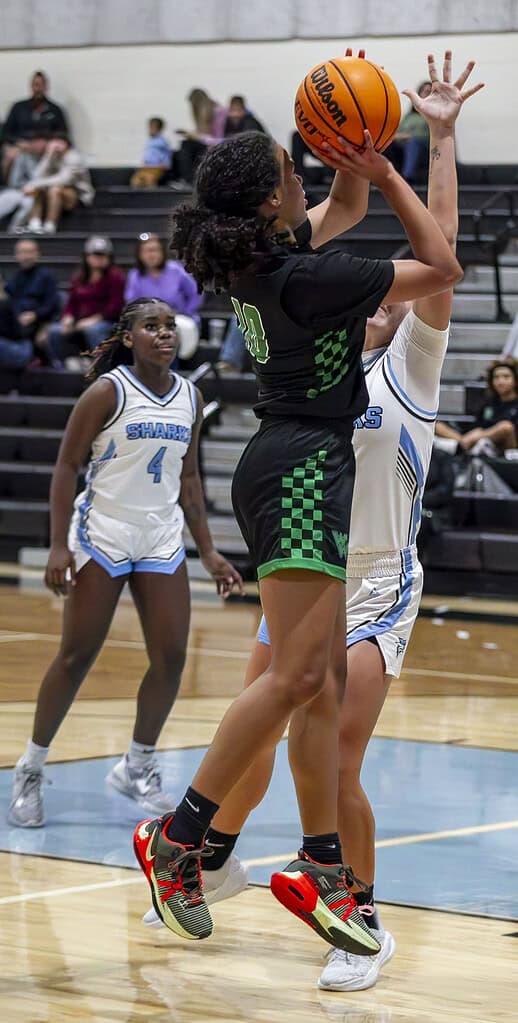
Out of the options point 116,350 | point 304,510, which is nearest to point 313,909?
point 304,510

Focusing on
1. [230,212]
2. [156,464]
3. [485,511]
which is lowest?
[485,511]

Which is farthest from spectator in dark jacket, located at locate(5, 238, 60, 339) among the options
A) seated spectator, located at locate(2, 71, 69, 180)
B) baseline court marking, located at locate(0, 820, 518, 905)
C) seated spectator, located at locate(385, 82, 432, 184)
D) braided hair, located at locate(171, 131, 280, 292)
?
braided hair, located at locate(171, 131, 280, 292)

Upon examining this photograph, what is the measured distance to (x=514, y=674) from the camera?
8.77 meters

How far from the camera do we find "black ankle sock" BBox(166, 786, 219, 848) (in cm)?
366

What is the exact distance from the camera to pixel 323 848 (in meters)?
3.69

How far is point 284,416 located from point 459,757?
3.28 metres

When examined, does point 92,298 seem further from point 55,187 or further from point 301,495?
point 301,495

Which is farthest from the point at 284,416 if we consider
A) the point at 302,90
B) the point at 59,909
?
the point at 59,909

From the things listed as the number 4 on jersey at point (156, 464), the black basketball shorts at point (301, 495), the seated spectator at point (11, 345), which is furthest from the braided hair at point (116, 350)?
the seated spectator at point (11, 345)

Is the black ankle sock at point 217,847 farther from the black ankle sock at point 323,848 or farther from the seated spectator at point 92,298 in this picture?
the seated spectator at point 92,298

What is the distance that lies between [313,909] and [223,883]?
0.54 m

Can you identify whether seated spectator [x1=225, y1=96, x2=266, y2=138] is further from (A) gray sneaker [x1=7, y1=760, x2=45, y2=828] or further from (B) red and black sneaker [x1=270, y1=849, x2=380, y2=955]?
(B) red and black sneaker [x1=270, y1=849, x2=380, y2=955]

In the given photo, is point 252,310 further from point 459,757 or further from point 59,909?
point 459,757

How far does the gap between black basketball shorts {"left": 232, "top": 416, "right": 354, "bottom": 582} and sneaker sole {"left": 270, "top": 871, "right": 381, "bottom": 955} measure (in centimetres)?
66
